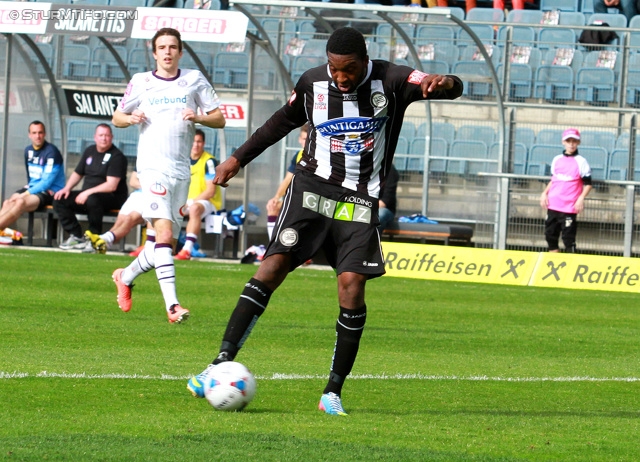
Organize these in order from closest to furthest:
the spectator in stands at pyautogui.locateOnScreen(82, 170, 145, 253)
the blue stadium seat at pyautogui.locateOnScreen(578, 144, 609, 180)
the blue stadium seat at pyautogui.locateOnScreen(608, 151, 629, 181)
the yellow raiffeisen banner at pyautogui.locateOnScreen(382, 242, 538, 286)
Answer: the spectator in stands at pyautogui.locateOnScreen(82, 170, 145, 253) < the yellow raiffeisen banner at pyautogui.locateOnScreen(382, 242, 538, 286) < the blue stadium seat at pyautogui.locateOnScreen(608, 151, 629, 181) < the blue stadium seat at pyautogui.locateOnScreen(578, 144, 609, 180)

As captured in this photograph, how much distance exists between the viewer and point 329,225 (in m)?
6.31

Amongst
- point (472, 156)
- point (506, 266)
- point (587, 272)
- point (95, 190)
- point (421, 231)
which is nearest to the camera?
point (587, 272)

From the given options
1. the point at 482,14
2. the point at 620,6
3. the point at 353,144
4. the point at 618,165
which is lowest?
the point at 618,165

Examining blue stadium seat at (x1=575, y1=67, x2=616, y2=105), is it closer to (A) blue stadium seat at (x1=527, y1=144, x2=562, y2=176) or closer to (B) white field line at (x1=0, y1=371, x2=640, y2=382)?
(A) blue stadium seat at (x1=527, y1=144, x2=562, y2=176)

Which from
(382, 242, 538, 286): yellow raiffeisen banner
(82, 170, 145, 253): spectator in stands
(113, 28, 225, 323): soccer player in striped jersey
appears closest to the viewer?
(113, 28, 225, 323): soccer player in striped jersey

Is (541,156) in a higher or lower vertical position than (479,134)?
lower

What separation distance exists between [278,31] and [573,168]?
17.0ft

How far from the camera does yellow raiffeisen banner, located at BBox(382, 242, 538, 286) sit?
1803cm

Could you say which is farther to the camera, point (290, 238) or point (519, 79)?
point (519, 79)

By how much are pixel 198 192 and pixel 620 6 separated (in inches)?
383

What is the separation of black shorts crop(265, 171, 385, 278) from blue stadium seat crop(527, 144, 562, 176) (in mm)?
14340

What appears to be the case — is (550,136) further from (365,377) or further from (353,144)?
(353,144)

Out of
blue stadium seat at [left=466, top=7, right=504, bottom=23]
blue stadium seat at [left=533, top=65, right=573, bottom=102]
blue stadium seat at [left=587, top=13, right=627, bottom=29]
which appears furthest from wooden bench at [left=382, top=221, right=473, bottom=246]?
blue stadium seat at [left=587, top=13, right=627, bottom=29]

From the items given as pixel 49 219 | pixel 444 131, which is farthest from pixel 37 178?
pixel 444 131
